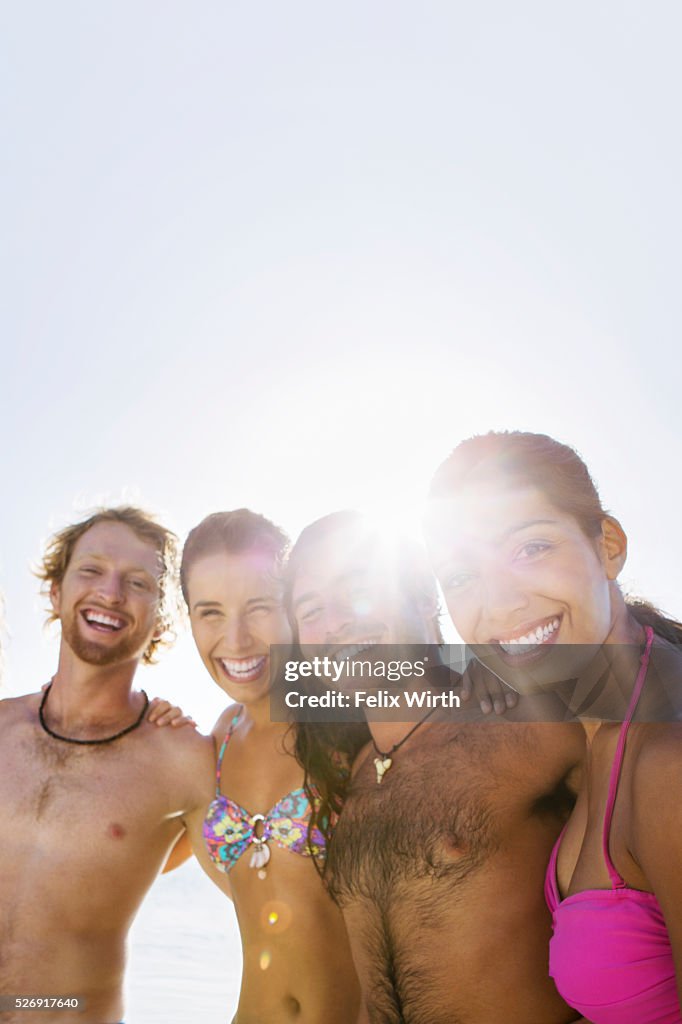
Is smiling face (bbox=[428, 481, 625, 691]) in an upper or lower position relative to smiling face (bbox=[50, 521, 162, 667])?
lower

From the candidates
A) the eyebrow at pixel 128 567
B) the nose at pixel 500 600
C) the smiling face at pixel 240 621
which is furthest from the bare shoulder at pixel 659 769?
the eyebrow at pixel 128 567

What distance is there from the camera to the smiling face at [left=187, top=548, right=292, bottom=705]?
4.92m

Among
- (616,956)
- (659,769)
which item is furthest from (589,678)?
(616,956)

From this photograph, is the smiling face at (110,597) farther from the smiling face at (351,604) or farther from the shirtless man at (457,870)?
the shirtless man at (457,870)

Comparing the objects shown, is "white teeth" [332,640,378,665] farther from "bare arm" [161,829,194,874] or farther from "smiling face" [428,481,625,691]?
"bare arm" [161,829,194,874]

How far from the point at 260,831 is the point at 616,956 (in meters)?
2.34

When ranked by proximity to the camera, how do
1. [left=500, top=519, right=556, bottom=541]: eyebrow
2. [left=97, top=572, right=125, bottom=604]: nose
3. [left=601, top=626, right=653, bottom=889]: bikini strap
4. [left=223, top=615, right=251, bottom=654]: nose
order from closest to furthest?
[left=601, top=626, right=653, bottom=889]: bikini strap → [left=500, top=519, right=556, bottom=541]: eyebrow → [left=223, top=615, right=251, bottom=654]: nose → [left=97, top=572, right=125, bottom=604]: nose

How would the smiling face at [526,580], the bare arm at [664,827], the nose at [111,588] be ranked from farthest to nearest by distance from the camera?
the nose at [111,588] → the smiling face at [526,580] → the bare arm at [664,827]

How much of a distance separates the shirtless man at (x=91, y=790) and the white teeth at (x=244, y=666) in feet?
2.23

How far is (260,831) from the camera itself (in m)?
4.58

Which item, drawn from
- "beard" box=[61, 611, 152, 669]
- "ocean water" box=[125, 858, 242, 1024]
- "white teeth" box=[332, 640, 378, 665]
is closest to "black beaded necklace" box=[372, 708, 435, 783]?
"white teeth" box=[332, 640, 378, 665]

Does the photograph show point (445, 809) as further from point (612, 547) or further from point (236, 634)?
point (236, 634)

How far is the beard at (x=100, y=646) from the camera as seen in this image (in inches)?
228

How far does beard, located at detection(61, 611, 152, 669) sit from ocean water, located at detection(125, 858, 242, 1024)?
5696 millimetres
